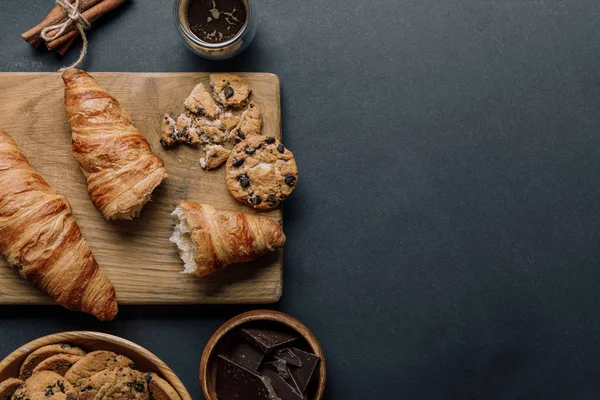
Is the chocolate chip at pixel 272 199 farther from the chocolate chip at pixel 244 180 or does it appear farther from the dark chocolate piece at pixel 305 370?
the dark chocolate piece at pixel 305 370

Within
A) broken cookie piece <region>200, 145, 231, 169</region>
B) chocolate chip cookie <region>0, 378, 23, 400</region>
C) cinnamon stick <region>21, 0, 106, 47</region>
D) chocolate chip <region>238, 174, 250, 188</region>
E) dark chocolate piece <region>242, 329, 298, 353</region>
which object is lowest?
chocolate chip cookie <region>0, 378, 23, 400</region>

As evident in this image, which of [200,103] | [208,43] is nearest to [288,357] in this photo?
[200,103]

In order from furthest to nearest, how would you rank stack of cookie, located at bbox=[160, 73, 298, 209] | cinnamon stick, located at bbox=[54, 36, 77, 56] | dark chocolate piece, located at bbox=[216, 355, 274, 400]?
1. cinnamon stick, located at bbox=[54, 36, 77, 56]
2. stack of cookie, located at bbox=[160, 73, 298, 209]
3. dark chocolate piece, located at bbox=[216, 355, 274, 400]

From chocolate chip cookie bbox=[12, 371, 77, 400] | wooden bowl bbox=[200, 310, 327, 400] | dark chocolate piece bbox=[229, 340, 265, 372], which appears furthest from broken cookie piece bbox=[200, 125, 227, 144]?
chocolate chip cookie bbox=[12, 371, 77, 400]

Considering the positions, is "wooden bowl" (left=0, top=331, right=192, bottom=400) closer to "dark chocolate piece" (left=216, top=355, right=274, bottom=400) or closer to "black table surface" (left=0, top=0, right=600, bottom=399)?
"dark chocolate piece" (left=216, top=355, right=274, bottom=400)

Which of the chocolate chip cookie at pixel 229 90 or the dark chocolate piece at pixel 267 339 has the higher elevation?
the chocolate chip cookie at pixel 229 90

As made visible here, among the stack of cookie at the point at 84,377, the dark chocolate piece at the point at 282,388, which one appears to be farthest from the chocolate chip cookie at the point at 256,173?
the stack of cookie at the point at 84,377

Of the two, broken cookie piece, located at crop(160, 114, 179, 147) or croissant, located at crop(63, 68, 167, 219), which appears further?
broken cookie piece, located at crop(160, 114, 179, 147)
